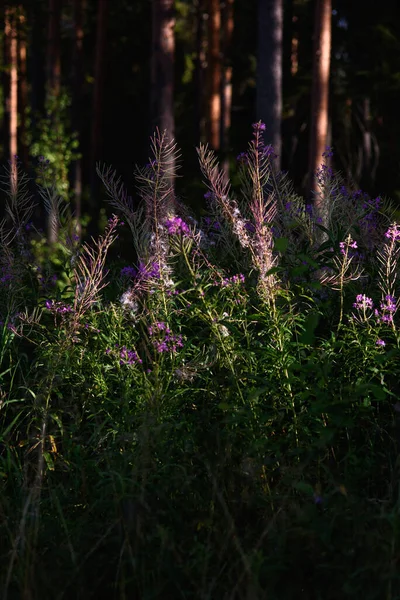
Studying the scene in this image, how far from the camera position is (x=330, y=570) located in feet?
11.5

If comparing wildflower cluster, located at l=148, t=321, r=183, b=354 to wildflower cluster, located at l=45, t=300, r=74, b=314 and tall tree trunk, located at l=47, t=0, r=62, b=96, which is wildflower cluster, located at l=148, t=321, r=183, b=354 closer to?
wildflower cluster, located at l=45, t=300, r=74, b=314

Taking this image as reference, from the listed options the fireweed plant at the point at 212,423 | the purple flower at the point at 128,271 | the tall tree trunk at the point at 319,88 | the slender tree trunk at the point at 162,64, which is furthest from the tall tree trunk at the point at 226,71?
the fireweed plant at the point at 212,423

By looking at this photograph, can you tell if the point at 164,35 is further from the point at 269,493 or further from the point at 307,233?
the point at 269,493

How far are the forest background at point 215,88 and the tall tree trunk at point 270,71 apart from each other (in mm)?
17

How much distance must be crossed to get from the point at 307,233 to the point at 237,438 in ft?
5.41

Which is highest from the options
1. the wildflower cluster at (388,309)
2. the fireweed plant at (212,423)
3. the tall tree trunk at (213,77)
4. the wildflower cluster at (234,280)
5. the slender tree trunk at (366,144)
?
the wildflower cluster at (234,280)

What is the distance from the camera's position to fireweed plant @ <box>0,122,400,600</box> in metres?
3.63

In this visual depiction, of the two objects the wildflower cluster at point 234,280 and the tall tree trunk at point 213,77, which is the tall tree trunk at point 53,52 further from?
the wildflower cluster at point 234,280

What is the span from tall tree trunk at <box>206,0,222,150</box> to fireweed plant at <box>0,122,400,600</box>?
1628 centimetres

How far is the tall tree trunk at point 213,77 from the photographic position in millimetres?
22562

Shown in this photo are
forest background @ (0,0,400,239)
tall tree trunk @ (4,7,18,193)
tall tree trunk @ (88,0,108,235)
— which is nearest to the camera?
forest background @ (0,0,400,239)

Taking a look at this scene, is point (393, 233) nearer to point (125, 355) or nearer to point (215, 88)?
point (125, 355)

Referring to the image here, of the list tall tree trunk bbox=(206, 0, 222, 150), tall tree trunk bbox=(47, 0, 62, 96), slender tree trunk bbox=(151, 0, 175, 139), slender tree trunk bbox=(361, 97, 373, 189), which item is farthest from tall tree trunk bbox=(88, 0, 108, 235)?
slender tree trunk bbox=(151, 0, 175, 139)

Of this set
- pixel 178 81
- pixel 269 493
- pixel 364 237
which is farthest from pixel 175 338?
pixel 178 81
